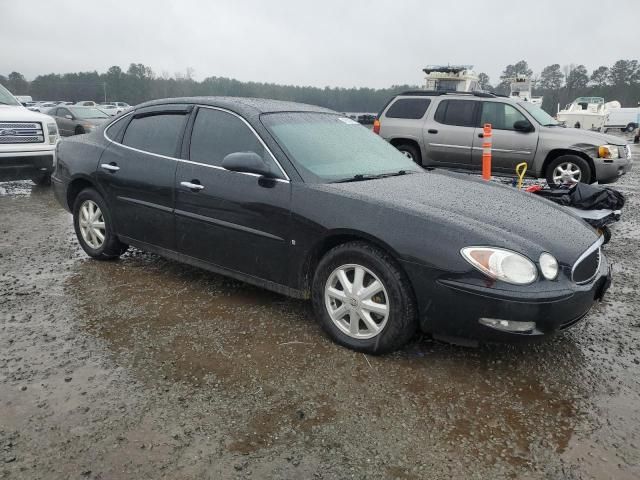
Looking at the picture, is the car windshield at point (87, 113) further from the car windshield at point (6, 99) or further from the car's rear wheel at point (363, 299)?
the car's rear wheel at point (363, 299)

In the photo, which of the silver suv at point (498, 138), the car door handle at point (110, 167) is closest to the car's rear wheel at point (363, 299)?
the car door handle at point (110, 167)

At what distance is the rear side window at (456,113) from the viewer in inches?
388

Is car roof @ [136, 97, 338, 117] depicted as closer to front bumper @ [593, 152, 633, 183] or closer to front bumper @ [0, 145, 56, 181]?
front bumper @ [0, 145, 56, 181]

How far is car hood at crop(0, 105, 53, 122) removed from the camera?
28.0 feet

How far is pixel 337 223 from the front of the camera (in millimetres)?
3270

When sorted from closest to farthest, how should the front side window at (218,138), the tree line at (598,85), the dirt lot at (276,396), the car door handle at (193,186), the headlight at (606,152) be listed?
the dirt lot at (276,396) < the front side window at (218,138) < the car door handle at (193,186) < the headlight at (606,152) < the tree line at (598,85)

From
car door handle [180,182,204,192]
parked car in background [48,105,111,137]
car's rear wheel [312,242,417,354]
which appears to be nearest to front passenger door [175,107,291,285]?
car door handle [180,182,204,192]

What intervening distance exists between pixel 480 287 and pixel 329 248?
3.38 feet

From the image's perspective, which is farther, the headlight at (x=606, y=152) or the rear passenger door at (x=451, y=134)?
the rear passenger door at (x=451, y=134)

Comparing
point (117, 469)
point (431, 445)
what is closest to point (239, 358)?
point (117, 469)

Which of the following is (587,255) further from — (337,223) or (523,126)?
(523,126)

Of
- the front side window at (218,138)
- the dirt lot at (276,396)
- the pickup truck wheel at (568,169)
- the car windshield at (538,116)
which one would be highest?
the car windshield at (538,116)

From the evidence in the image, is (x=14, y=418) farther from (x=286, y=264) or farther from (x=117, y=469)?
(x=286, y=264)

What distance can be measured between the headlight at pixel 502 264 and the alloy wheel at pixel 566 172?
22.2ft
